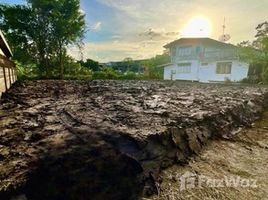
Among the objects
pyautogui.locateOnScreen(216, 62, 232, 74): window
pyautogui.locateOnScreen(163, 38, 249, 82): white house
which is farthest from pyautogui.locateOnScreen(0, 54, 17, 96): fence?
pyautogui.locateOnScreen(216, 62, 232, 74): window

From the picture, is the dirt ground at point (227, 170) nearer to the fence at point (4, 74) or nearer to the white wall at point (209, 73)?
the fence at point (4, 74)

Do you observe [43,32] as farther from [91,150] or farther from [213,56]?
[91,150]

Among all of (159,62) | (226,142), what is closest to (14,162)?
(226,142)

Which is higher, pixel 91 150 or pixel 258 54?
pixel 258 54

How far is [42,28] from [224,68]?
1692cm

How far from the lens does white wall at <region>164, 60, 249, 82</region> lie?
66.8ft

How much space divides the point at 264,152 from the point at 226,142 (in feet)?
1.83

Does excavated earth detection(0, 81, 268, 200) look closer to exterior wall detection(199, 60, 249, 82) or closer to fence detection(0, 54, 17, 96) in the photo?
fence detection(0, 54, 17, 96)

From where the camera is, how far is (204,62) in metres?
23.2

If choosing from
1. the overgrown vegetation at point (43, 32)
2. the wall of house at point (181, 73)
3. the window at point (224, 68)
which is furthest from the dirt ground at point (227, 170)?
the wall of house at point (181, 73)

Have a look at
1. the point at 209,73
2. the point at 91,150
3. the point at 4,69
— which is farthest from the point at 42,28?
the point at 91,150

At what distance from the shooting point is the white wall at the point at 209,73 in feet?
66.8

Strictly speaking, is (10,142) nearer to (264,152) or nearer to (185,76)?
(264,152)

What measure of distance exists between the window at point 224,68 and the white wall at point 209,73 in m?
0.31
